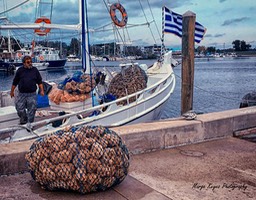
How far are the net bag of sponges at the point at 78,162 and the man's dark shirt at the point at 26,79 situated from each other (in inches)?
147

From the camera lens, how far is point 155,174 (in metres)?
4.90

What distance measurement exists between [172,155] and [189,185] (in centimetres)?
125

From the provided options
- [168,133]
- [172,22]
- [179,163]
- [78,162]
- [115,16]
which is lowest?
[179,163]

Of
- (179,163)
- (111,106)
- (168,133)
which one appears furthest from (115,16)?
(179,163)

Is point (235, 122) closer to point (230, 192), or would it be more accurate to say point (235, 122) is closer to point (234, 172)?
point (234, 172)

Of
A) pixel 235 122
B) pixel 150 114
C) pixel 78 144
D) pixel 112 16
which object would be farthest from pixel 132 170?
pixel 112 16

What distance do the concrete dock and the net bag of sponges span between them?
182mm

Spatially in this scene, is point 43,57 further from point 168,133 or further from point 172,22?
point 168,133

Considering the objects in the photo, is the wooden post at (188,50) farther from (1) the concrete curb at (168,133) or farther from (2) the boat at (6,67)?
(2) the boat at (6,67)

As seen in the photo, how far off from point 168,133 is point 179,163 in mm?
868

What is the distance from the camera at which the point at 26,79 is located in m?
7.67

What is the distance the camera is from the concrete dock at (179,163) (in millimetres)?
4242

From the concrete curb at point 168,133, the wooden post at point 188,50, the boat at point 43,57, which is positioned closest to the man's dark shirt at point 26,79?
the concrete curb at point 168,133

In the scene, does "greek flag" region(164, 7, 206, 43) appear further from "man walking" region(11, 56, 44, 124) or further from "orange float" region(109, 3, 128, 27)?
"man walking" region(11, 56, 44, 124)
